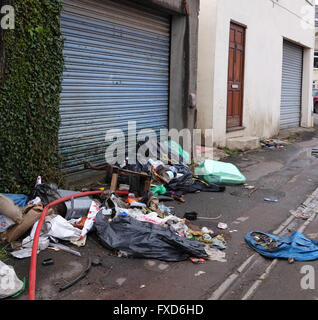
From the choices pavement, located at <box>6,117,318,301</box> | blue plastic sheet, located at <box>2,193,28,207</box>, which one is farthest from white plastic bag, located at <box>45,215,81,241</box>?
blue plastic sheet, located at <box>2,193,28,207</box>

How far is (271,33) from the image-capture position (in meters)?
14.0

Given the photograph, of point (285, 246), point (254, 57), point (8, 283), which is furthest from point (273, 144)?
point (8, 283)

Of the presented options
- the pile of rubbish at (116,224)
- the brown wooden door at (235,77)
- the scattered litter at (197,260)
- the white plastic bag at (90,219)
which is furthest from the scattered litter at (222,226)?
the brown wooden door at (235,77)

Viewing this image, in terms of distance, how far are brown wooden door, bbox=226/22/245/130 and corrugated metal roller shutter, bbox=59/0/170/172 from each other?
337cm

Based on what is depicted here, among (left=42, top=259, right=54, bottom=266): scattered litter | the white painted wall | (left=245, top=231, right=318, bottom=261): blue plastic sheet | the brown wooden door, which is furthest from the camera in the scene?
the brown wooden door

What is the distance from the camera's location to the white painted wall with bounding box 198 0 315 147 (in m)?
11.0

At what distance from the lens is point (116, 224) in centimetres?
495

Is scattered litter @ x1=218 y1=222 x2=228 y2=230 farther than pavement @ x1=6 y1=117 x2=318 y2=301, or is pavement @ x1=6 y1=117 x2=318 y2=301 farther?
scattered litter @ x1=218 y1=222 x2=228 y2=230

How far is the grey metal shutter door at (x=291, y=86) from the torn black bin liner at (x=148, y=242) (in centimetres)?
1301

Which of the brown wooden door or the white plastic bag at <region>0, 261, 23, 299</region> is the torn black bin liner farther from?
the brown wooden door

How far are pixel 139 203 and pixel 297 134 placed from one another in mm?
12229

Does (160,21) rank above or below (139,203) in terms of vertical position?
above
